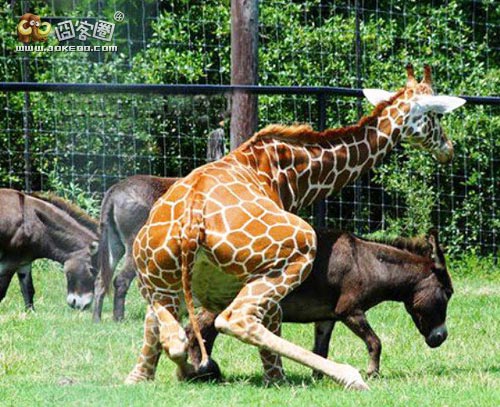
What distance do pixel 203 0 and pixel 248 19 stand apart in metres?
4.08

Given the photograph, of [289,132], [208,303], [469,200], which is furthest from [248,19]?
[469,200]

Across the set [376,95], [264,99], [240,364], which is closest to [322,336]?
[240,364]

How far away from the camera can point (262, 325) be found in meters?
8.01

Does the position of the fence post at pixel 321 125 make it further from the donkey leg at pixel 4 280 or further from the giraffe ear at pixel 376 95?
the donkey leg at pixel 4 280

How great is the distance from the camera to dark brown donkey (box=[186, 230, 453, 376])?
8727mm

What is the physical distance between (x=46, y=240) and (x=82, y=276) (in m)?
0.50

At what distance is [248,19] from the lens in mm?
10891

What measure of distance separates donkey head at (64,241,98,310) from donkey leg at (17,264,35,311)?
0.39 metres

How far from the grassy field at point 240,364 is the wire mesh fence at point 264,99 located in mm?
1571

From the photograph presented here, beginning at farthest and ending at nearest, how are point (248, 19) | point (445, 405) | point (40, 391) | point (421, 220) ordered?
point (421, 220)
point (248, 19)
point (40, 391)
point (445, 405)

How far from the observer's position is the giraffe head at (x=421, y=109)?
9367mm

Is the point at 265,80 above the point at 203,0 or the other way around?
the other way around

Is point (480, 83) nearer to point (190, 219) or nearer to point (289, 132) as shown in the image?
point (289, 132)

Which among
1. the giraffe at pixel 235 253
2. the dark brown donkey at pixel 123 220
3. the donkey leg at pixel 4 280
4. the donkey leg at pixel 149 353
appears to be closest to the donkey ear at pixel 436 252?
the giraffe at pixel 235 253
